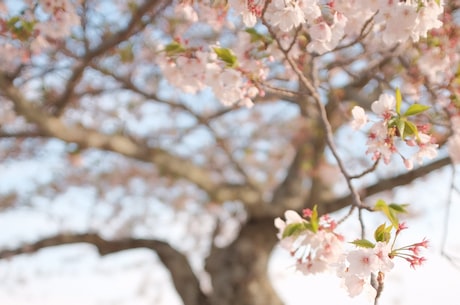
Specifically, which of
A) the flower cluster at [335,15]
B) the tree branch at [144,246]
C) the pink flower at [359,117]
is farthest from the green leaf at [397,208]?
the tree branch at [144,246]

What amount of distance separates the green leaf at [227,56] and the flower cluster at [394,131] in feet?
2.07

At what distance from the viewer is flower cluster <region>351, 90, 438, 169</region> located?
2.08m

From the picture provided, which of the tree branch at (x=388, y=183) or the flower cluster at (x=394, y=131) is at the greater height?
the flower cluster at (x=394, y=131)

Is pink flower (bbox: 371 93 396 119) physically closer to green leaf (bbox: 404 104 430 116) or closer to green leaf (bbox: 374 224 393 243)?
green leaf (bbox: 404 104 430 116)

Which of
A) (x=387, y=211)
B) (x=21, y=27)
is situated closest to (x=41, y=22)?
(x=21, y=27)

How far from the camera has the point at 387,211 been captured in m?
2.09

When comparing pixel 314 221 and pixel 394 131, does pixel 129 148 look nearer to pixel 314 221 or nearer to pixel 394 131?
pixel 314 221

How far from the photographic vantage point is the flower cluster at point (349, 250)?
187cm

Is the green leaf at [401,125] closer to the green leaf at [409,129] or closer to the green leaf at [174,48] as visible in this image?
the green leaf at [409,129]

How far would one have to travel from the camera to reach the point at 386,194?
6688 mm

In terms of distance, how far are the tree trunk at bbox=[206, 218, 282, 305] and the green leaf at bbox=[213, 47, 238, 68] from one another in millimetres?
3622

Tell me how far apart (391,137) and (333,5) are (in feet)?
1.99

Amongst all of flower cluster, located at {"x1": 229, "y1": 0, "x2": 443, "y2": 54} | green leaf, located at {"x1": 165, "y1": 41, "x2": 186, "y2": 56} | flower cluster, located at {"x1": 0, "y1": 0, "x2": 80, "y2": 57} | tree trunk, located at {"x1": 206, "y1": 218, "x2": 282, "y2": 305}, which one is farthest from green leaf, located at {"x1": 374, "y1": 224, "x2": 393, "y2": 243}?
tree trunk, located at {"x1": 206, "y1": 218, "x2": 282, "y2": 305}

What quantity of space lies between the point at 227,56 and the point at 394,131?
2.56 ft
